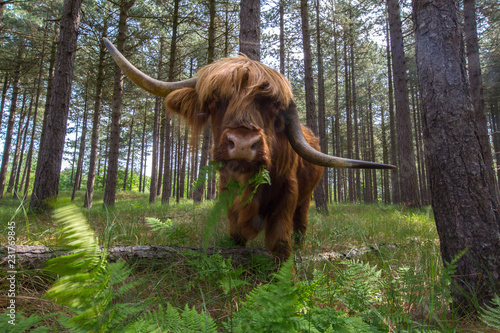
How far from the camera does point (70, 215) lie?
942 millimetres

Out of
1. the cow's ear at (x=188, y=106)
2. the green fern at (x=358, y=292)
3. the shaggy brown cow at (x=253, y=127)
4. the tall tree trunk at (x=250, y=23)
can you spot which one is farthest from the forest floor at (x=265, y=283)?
the tall tree trunk at (x=250, y=23)

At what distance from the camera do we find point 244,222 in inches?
128

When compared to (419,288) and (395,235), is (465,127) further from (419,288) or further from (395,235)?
(395,235)

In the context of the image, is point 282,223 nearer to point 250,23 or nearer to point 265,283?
point 265,283

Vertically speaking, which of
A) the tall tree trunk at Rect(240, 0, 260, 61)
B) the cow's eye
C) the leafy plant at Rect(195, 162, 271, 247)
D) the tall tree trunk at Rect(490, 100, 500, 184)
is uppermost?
the tall tree trunk at Rect(490, 100, 500, 184)

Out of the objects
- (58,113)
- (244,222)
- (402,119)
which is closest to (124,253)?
(244,222)

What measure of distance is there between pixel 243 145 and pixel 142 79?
2.14 meters

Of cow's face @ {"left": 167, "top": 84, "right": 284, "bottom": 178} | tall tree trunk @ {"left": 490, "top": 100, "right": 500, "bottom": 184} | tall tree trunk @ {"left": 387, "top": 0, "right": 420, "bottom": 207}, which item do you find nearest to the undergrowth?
cow's face @ {"left": 167, "top": 84, "right": 284, "bottom": 178}

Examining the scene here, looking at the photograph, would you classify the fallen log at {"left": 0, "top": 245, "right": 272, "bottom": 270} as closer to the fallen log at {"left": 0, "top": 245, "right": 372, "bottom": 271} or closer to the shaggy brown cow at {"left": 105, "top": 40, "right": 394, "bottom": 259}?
the fallen log at {"left": 0, "top": 245, "right": 372, "bottom": 271}

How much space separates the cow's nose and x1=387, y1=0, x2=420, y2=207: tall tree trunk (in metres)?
10.2

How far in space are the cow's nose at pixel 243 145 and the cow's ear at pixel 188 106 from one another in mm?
1167

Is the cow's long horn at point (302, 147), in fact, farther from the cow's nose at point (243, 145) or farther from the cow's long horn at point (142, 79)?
the cow's long horn at point (142, 79)

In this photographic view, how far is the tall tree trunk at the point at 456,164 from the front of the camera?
1998 millimetres

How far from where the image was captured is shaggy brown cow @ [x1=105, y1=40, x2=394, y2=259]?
95.3 inches
